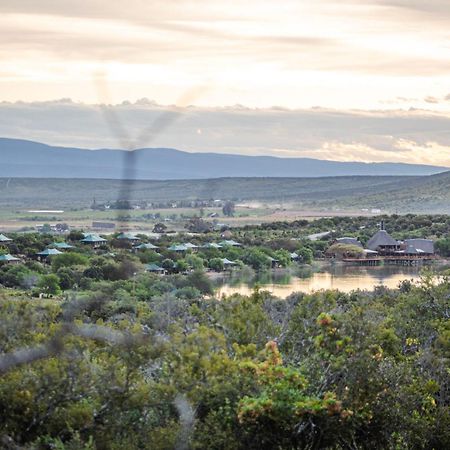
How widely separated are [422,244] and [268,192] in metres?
61.2

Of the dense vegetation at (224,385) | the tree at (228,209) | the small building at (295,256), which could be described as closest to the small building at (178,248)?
the small building at (295,256)

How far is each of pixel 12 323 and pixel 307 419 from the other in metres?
3.52

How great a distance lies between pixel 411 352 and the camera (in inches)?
642

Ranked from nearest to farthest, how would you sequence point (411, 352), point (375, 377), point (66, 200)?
point (375, 377)
point (411, 352)
point (66, 200)

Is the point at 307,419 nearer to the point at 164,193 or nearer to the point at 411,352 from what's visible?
the point at 411,352

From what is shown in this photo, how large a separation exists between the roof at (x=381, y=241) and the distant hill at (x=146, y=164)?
588 inches

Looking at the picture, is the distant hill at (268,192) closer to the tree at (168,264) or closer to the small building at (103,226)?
the small building at (103,226)

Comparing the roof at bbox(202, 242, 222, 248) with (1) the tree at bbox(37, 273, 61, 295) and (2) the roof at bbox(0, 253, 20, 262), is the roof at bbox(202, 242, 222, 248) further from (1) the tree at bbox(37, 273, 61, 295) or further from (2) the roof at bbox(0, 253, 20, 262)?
(1) the tree at bbox(37, 273, 61, 295)

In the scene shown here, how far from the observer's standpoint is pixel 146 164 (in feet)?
273

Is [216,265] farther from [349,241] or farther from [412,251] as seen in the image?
[349,241]

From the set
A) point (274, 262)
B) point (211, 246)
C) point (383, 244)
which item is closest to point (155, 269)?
point (274, 262)

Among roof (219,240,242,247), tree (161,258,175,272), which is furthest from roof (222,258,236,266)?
roof (219,240,242,247)

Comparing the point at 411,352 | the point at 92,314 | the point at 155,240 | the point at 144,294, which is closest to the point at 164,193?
the point at 155,240

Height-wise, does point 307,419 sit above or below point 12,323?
below
